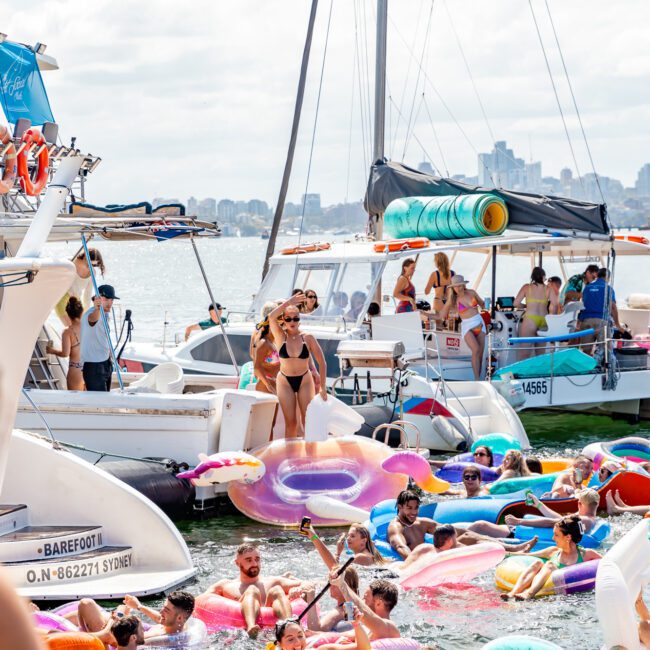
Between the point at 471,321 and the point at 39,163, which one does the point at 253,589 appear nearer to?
the point at 39,163

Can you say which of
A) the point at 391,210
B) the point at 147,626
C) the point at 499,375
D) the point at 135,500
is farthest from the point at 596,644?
the point at 391,210

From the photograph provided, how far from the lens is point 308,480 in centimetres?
1127

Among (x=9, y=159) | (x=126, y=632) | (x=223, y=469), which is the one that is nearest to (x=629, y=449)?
(x=223, y=469)

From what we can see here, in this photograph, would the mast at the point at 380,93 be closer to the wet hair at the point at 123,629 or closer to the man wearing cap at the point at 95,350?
the man wearing cap at the point at 95,350

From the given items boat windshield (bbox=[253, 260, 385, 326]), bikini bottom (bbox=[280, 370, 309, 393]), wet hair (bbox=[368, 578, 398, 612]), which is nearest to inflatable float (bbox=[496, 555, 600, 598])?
wet hair (bbox=[368, 578, 398, 612])

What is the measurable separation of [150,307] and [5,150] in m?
48.9

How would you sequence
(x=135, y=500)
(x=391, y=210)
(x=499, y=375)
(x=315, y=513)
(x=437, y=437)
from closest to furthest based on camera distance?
1. (x=135, y=500)
2. (x=315, y=513)
3. (x=437, y=437)
4. (x=499, y=375)
5. (x=391, y=210)

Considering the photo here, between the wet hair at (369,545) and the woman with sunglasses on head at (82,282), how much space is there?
4.65 m

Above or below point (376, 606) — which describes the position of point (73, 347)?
above

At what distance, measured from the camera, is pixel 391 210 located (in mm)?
17219

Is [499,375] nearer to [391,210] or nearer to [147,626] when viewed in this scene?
[391,210]

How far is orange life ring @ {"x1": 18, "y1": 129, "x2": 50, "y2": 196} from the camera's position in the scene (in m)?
10.3

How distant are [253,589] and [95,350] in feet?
14.3

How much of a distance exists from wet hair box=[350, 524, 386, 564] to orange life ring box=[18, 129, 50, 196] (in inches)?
182
